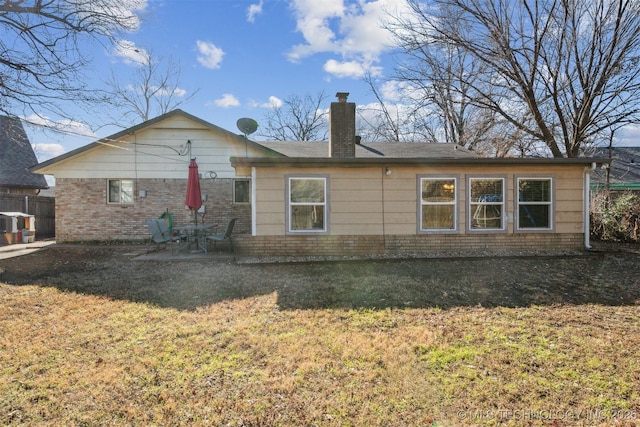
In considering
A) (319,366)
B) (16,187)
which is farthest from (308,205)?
(16,187)

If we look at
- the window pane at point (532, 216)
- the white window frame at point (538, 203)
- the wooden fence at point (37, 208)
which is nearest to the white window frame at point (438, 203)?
the white window frame at point (538, 203)

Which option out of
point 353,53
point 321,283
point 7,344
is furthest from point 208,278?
point 353,53

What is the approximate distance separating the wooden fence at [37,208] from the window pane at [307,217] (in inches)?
486

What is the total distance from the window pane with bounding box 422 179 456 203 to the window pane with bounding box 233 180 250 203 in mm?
6229

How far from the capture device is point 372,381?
9.53 feet

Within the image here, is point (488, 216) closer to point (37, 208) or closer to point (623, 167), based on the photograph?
point (37, 208)

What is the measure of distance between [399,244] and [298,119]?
23869mm

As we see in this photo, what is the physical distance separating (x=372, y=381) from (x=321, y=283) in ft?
10.5

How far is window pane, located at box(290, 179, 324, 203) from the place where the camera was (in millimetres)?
8414

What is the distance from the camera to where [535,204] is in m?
8.74

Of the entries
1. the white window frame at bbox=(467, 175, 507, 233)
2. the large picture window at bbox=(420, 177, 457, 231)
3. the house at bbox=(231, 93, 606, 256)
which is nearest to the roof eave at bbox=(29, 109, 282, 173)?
the house at bbox=(231, 93, 606, 256)

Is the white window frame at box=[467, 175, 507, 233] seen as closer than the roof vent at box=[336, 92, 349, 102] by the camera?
Yes

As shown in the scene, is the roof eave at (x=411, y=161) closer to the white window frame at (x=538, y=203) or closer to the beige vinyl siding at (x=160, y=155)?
the white window frame at (x=538, y=203)

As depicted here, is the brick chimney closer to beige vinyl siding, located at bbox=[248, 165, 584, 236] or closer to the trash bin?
beige vinyl siding, located at bbox=[248, 165, 584, 236]
